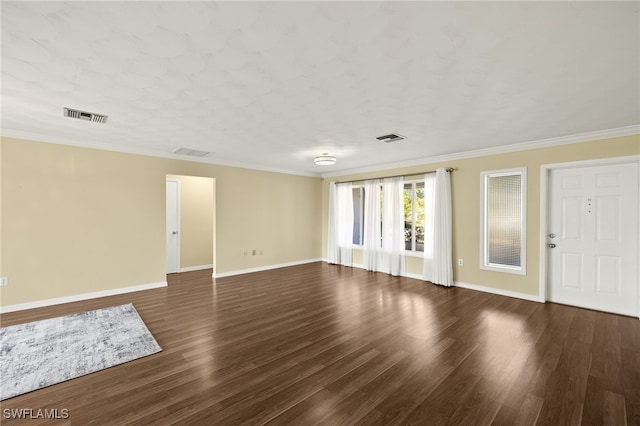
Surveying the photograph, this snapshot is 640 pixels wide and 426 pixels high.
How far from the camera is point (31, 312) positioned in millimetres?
3947

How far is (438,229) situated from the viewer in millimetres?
5508

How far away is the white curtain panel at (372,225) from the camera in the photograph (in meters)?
6.71

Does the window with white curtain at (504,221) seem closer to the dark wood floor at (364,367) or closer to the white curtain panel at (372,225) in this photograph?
the dark wood floor at (364,367)

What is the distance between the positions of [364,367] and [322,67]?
273 cm

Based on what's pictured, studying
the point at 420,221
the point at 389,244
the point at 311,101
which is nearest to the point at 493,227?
the point at 420,221

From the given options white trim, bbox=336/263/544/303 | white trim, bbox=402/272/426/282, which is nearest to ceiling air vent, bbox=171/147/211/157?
white trim, bbox=402/272/426/282

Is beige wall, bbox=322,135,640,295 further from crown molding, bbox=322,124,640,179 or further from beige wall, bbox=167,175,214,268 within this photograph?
beige wall, bbox=167,175,214,268

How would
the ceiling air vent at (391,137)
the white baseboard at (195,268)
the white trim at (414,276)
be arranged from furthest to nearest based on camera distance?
the white baseboard at (195,268) → the white trim at (414,276) → the ceiling air vent at (391,137)

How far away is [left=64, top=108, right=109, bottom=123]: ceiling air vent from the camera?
3.19 metres

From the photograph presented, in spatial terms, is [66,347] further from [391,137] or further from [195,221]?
[391,137]

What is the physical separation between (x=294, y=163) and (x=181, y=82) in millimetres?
4088

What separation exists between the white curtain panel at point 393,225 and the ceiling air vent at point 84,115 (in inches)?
212

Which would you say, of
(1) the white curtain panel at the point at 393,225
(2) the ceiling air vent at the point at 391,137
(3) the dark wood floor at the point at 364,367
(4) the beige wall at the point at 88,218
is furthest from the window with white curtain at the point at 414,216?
(4) the beige wall at the point at 88,218

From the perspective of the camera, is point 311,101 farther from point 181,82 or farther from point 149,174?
point 149,174
